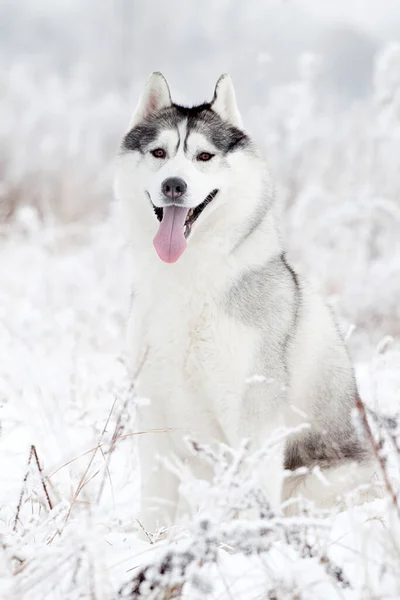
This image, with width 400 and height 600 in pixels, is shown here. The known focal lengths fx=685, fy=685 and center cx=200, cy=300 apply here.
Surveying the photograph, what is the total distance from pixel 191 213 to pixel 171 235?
0.36 ft

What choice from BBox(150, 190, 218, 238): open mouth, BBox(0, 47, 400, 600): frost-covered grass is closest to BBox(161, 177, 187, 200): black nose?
BBox(150, 190, 218, 238): open mouth

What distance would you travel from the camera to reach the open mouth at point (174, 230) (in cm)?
244

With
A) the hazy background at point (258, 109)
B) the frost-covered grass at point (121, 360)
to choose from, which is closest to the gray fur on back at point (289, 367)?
the frost-covered grass at point (121, 360)

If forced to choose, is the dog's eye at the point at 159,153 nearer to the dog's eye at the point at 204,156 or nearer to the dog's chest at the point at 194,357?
the dog's eye at the point at 204,156

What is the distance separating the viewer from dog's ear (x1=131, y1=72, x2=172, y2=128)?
2.80 m

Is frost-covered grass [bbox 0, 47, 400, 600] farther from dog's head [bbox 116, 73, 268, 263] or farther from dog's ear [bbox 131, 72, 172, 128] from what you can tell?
dog's ear [bbox 131, 72, 172, 128]

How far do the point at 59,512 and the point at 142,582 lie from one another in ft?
1.35

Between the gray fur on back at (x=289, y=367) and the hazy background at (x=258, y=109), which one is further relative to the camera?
the hazy background at (x=258, y=109)

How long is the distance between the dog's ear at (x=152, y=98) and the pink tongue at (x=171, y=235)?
569 mm

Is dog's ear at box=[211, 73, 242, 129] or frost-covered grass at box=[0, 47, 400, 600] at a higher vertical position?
dog's ear at box=[211, 73, 242, 129]

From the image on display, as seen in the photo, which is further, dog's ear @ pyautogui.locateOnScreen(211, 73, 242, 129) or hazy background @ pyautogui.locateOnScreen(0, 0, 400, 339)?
hazy background @ pyautogui.locateOnScreen(0, 0, 400, 339)

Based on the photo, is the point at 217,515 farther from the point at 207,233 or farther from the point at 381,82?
the point at 381,82

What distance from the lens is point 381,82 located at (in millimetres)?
6465

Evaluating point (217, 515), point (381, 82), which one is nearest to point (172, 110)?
point (217, 515)
